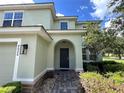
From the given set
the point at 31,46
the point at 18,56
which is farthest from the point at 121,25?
the point at 18,56

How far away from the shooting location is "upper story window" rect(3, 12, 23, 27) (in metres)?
12.6

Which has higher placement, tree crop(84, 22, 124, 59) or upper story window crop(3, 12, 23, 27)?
upper story window crop(3, 12, 23, 27)

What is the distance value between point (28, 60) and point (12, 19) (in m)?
→ 7.82

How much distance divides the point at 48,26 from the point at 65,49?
138 inches

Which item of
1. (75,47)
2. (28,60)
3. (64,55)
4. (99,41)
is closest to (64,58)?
(64,55)

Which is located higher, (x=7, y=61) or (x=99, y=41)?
(x=99, y=41)

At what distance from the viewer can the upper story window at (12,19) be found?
12602 millimetres

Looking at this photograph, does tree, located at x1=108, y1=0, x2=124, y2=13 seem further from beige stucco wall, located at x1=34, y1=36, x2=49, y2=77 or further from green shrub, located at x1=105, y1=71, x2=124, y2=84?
beige stucco wall, located at x1=34, y1=36, x2=49, y2=77

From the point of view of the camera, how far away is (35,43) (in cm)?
691

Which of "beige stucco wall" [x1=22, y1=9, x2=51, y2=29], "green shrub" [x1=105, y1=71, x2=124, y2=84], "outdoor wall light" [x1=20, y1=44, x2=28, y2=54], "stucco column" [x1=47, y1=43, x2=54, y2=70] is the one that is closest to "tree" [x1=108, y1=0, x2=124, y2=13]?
"green shrub" [x1=105, y1=71, x2=124, y2=84]

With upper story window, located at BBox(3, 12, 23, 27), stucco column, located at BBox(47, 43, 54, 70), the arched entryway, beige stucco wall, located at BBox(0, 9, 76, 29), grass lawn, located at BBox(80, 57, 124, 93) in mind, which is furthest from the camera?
the arched entryway

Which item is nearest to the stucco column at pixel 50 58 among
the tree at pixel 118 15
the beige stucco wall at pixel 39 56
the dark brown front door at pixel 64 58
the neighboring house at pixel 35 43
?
the neighboring house at pixel 35 43

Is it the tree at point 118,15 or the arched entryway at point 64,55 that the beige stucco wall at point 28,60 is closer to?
the tree at point 118,15

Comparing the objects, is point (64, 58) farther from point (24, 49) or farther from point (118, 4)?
point (118, 4)
